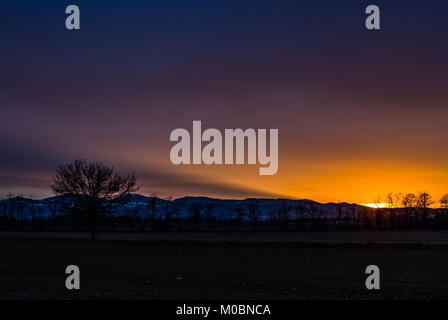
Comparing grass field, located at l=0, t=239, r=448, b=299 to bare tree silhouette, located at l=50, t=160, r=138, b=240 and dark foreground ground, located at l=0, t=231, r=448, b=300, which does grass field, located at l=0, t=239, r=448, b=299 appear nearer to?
dark foreground ground, located at l=0, t=231, r=448, b=300

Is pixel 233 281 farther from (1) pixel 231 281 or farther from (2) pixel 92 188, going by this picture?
(2) pixel 92 188

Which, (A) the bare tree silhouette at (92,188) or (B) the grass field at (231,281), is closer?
(B) the grass field at (231,281)

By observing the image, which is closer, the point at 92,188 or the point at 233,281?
the point at 233,281

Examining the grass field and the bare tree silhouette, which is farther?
the bare tree silhouette

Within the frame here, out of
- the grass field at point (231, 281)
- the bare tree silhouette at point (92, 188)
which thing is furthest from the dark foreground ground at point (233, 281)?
the bare tree silhouette at point (92, 188)

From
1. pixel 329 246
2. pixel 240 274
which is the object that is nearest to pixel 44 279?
pixel 240 274

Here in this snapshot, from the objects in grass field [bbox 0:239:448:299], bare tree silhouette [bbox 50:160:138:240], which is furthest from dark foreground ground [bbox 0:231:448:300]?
bare tree silhouette [bbox 50:160:138:240]

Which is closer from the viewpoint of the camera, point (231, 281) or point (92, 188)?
point (231, 281)

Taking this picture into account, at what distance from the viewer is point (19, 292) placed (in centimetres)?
1870

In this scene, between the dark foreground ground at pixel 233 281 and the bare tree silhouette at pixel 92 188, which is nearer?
the dark foreground ground at pixel 233 281

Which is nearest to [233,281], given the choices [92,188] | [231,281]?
[231,281]

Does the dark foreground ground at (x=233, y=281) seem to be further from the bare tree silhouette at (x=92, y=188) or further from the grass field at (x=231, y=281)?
the bare tree silhouette at (x=92, y=188)
